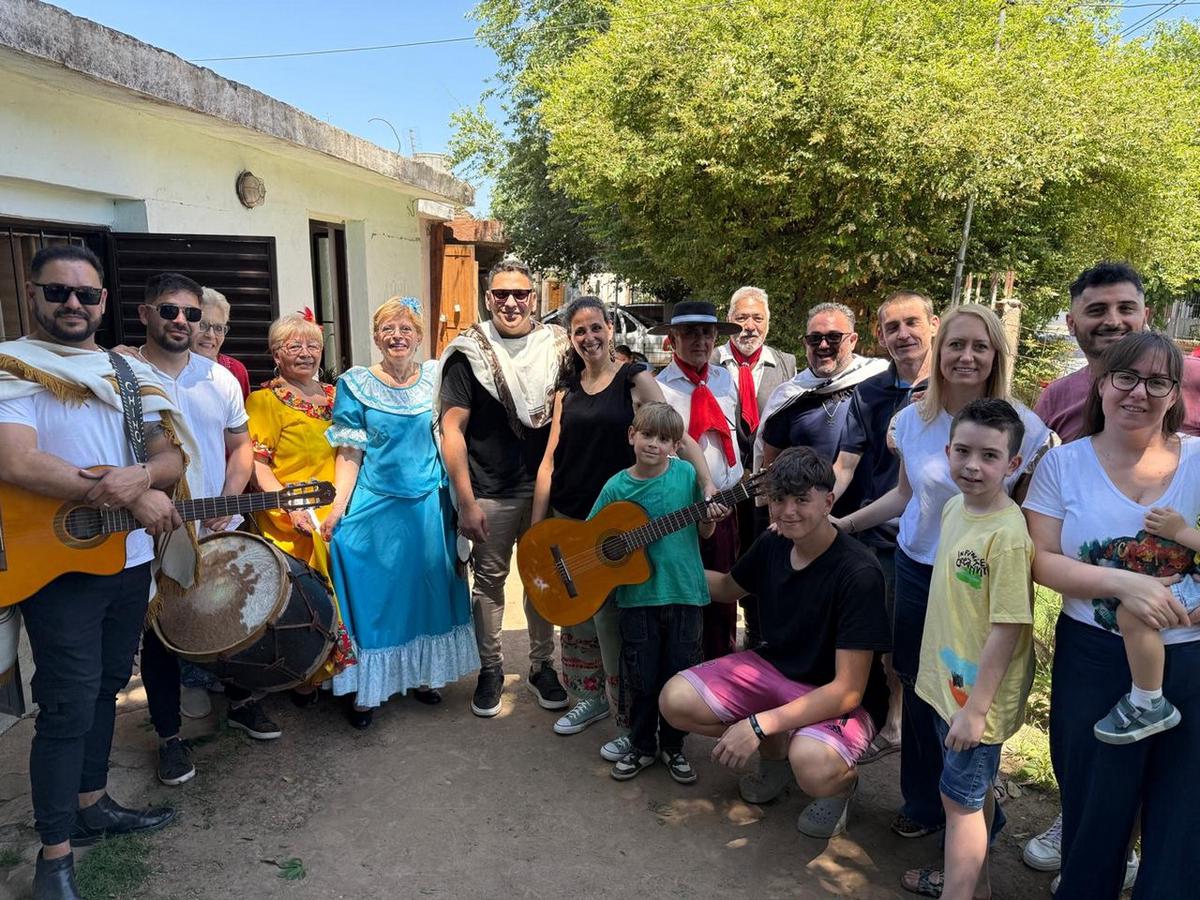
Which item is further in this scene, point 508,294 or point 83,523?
point 508,294

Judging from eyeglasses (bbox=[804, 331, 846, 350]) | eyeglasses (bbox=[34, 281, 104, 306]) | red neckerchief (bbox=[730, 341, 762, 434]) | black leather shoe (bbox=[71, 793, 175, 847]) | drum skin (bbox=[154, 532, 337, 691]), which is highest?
eyeglasses (bbox=[34, 281, 104, 306])

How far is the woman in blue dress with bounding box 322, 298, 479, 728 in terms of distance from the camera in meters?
3.77

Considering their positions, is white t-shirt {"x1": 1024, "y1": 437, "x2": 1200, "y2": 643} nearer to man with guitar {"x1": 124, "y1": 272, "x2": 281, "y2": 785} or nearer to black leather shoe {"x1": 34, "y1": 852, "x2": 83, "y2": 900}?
man with guitar {"x1": 124, "y1": 272, "x2": 281, "y2": 785}

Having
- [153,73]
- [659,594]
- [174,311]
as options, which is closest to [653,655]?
[659,594]

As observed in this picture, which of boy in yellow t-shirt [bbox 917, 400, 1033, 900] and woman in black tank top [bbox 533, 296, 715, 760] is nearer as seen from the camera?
boy in yellow t-shirt [bbox 917, 400, 1033, 900]

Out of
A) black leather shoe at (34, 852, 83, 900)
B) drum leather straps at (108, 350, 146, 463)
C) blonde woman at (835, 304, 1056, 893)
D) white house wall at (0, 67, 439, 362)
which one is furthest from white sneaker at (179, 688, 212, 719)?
blonde woman at (835, 304, 1056, 893)

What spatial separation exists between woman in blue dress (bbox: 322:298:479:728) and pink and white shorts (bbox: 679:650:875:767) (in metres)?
1.40

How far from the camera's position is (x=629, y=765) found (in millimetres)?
3453

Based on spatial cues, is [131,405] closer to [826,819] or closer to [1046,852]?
[826,819]

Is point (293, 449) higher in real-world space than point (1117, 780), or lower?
higher

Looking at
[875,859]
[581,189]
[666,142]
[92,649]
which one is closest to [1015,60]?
[666,142]

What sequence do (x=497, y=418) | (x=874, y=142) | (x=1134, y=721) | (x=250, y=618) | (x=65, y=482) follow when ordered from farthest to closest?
(x=874, y=142) < (x=497, y=418) < (x=250, y=618) < (x=65, y=482) < (x=1134, y=721)

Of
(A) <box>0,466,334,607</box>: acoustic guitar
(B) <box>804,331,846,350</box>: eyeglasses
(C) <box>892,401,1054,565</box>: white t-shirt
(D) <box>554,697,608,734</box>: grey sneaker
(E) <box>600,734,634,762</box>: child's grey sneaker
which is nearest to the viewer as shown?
(A) <box>0,466,334,607</box>: acoustic guitar

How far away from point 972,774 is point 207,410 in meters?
3.11
